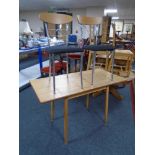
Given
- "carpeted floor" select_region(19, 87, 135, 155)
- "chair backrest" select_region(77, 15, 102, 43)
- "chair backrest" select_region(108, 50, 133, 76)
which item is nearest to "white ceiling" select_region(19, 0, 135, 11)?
"chair backrest" select_region(108, 50, 133, 76)

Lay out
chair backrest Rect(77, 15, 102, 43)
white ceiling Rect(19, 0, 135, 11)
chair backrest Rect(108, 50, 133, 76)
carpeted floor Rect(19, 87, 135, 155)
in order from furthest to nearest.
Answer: white ceiling Rect(19, 0, 135, 11) < chair backrest Rect(108, 50, 133, 76) < chair backrest Rect(77, 15, 102, 43) < carpeted floor Rect(19, 87, 135, 155)

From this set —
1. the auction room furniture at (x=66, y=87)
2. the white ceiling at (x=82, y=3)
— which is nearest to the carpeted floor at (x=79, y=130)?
the auction room furniture at (x=66, y=87)

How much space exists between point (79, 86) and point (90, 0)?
6.29m

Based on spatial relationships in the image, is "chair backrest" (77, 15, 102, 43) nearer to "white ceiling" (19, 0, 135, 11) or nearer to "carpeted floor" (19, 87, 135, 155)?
"carpeted floor" (19, 87, 135, 155)

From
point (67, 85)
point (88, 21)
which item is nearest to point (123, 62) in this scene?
point (88, 21)

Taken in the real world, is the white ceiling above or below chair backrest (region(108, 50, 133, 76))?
above

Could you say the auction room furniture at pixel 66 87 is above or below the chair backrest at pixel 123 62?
below

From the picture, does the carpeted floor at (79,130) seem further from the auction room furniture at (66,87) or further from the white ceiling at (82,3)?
the white ceiling at (82,3)

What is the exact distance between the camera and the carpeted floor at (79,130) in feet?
5.13

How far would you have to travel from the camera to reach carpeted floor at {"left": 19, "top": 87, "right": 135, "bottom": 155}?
61.6 inches

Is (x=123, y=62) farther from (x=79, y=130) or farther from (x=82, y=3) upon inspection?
(x=82, y=3)
